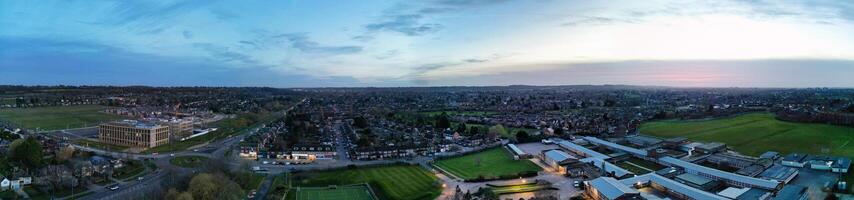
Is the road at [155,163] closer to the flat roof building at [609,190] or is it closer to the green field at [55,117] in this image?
the green field at [55,117]

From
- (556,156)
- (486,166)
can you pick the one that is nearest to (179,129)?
(486,166)

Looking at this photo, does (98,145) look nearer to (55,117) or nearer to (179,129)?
(179,129)

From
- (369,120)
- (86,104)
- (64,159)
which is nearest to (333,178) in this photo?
(64,159)

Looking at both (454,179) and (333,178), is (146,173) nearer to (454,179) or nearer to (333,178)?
(333,178)

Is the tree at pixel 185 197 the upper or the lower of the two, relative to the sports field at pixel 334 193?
upper

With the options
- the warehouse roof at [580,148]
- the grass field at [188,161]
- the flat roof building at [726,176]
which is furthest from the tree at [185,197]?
the flat roof building at [726,176]

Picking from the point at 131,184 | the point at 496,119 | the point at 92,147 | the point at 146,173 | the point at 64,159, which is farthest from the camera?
the point at 496,119
